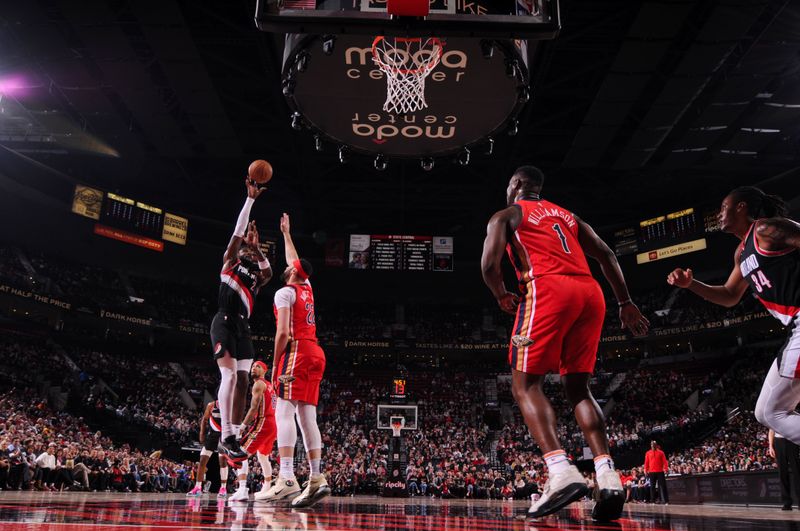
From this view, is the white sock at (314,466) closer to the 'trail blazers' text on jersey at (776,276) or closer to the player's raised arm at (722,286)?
the player's raised arm at (722,286)

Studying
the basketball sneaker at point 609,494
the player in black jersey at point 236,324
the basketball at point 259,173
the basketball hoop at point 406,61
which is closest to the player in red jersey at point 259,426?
the player in black jersey at point 236,324

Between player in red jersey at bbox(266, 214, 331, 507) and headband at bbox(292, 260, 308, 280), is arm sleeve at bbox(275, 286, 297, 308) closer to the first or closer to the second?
player in red jersey at bbox(266, 214, 331, 507)

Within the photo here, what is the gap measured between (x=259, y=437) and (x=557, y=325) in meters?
4.89

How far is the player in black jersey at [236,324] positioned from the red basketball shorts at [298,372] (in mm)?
768

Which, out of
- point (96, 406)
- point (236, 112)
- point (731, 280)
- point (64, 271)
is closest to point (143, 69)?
point (236, 112)

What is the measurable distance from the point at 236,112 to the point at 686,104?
42.2 feet

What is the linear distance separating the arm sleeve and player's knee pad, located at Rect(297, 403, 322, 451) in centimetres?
85

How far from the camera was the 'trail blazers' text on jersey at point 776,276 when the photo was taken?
3221 millimetres

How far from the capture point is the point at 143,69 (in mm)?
15461

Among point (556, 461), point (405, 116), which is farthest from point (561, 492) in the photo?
point (405, 116)

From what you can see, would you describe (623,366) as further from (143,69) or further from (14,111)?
(14,111)

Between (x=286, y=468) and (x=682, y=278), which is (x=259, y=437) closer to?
(x=286, y=468)

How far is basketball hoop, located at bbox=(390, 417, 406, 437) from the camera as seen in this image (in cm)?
2109

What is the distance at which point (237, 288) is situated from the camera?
19.2 ft
